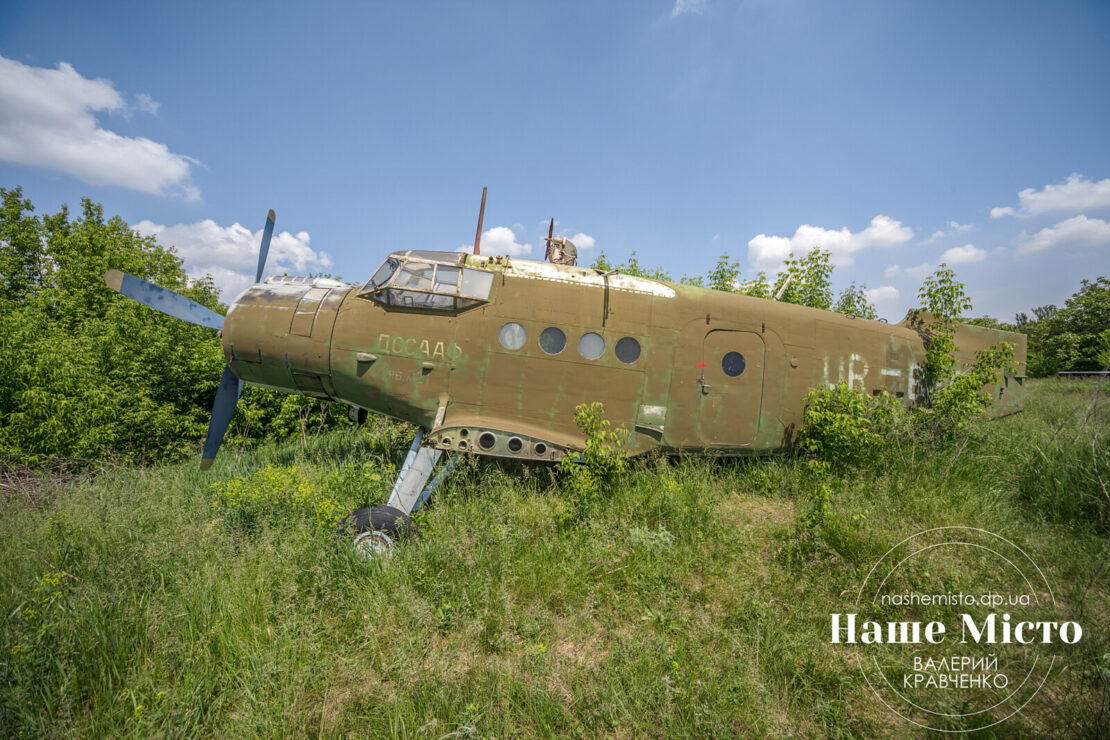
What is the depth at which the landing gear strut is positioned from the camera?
14.6ft

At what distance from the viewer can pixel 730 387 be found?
6148 mm

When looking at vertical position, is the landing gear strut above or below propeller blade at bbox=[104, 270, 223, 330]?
below

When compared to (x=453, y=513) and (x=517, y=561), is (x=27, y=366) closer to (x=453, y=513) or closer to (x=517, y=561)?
(x=453, y=513)

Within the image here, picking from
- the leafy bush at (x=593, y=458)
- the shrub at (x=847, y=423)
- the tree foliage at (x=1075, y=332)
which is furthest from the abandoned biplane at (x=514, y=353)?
the tree foliage at (x=1075, y=332)

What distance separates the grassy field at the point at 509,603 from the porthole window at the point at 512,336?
73.6 inches

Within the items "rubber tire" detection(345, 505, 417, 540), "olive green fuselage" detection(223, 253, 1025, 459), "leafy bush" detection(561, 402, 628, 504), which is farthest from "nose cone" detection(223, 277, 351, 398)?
"leafy bush" detection(561, 402, 628, 504)

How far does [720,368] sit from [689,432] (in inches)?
40.9

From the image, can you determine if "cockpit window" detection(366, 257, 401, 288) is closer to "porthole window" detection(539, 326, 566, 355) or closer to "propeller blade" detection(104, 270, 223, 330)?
"porthole window" detection(539, 326, 566, 355)

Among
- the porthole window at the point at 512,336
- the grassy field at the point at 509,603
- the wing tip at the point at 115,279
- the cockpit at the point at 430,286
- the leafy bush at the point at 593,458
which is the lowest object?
the grassy field at the point at 509,603

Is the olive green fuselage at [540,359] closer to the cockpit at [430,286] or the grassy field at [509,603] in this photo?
the cockpit at [430,286]

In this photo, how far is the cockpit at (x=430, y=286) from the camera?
18.5 feet

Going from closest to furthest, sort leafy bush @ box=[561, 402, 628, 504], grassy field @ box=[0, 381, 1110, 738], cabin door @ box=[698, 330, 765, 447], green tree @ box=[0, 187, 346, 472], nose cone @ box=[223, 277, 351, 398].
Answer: grassy field @ box=[0, 381, 1110, 738]
leafy bush @ box=[561, 402, 628, 504]
nose cone @ box=[223, 277, 351, 398]
cabin door @ box=[698, 330, 765, 447]
green tree @ box=[0, 187, 346, 472]

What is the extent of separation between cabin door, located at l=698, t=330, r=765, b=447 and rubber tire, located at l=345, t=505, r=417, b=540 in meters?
4.09

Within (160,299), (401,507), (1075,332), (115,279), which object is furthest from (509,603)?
(1075,332)
